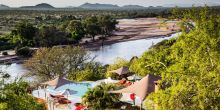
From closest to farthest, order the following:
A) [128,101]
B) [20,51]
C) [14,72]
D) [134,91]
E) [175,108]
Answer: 1. [175,108]
2. [134,91]
3. [128,101]
4. [14,72]
5. [20,51]

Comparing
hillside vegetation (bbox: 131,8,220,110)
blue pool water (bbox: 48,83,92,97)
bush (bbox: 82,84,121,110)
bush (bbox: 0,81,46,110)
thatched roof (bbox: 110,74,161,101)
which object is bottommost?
blue pool water (bbox: 48,83,92,97)

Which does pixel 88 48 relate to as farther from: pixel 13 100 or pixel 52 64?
pixel 13 100

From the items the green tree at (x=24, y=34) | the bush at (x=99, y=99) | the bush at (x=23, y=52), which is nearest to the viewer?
the bush at (x=99, y=99)

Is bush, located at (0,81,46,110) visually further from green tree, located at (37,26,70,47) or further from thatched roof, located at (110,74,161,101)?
green tree, located at (37,26,70,47)

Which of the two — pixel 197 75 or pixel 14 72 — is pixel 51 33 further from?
pixel 197 75

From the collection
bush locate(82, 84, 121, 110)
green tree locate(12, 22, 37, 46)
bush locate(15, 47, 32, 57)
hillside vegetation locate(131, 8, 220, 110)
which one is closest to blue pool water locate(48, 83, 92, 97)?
bush locate(82, 84, 121, 110)

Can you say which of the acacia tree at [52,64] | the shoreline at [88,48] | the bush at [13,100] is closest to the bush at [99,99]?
the bush at [13,100]

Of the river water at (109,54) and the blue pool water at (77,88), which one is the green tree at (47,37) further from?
the blue pool water at (77,88)

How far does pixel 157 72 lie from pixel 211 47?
1607cm

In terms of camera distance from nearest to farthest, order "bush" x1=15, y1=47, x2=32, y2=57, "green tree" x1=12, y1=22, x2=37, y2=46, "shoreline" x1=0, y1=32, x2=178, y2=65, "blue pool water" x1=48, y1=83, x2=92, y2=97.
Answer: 1. "blue pool water" x1=48, y1=83, x2=92, y2=97
2. "shoreline" x1=0, y1=32, x2=178, y2=65
3. "bush" x1=15, y1=47, x2=32, y2=57
4. "green tree" x1=12, y1=22, x2=37, y2=46

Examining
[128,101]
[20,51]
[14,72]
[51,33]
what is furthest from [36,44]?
[128,101]

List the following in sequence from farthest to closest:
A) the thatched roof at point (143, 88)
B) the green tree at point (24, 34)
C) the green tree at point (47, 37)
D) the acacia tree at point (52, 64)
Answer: the green tree at point (47, 37), the green tree at point (24, 34), the acacia tree at point (52, 64), the thatched roof at point (143, 88)

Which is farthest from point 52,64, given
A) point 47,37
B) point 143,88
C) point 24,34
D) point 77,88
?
point 24,34

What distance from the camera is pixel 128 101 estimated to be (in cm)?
2375
